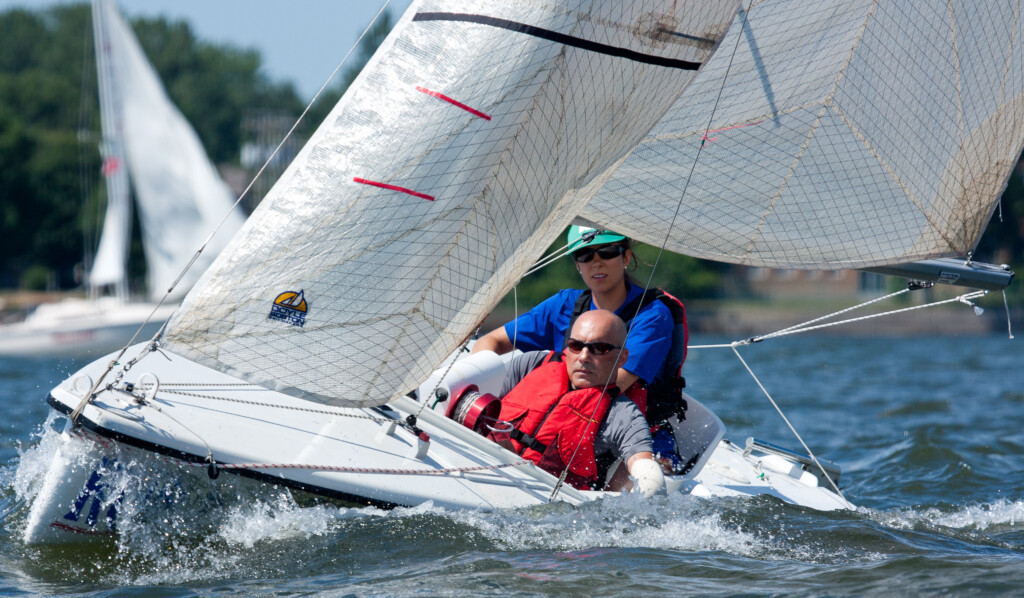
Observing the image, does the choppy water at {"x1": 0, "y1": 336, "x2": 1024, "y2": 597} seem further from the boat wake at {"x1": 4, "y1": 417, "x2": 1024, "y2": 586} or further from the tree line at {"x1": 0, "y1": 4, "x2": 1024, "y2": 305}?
the tree line at {"x1": 0, "y1": 4, "x2": 1024, "y2": 305}

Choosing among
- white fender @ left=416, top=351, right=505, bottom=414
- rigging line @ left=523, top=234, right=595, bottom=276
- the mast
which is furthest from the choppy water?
the mast

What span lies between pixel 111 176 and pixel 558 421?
58.4 ft

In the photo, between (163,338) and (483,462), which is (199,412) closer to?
(163,338)

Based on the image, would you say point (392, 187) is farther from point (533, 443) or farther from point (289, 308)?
point (533, 443)

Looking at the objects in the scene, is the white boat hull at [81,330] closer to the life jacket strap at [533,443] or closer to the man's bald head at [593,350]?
the life jacket strap at [533,443]

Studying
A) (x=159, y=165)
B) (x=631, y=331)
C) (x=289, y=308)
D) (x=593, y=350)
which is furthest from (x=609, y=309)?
(x=159, y=165)

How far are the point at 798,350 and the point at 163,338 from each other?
1912 cm

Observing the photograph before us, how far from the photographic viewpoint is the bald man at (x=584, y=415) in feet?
13.3

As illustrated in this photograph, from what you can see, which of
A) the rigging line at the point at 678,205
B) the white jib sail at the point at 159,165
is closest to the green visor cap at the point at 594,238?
the rigging line at the point at 678,205

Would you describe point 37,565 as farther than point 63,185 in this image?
No

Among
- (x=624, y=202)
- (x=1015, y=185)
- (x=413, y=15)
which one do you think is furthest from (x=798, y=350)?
(x=413, y=15)

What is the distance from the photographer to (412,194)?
142 inches

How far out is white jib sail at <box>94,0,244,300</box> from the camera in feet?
61.5

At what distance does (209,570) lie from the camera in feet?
11.6
